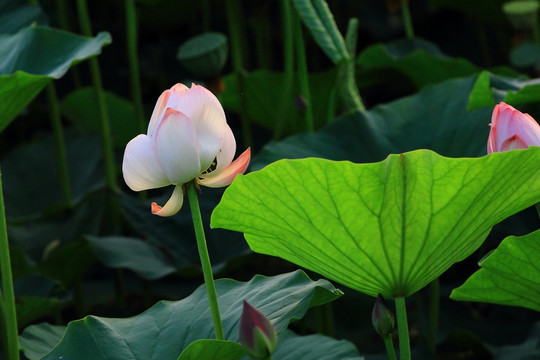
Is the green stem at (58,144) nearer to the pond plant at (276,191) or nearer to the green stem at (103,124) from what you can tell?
the pond plant at (276,191)

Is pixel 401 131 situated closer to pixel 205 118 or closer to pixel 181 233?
pixel 181 233

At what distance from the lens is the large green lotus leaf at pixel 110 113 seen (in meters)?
2.39

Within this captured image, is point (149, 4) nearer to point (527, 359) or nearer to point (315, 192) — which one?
point (527, 359)

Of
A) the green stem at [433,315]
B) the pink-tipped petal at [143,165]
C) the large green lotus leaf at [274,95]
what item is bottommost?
the green stem at [433,315]

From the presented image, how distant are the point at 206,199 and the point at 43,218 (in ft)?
1.52

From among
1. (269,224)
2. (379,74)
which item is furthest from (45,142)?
(269,224)

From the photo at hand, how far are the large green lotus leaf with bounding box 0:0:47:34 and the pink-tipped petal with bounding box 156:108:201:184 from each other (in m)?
1.31

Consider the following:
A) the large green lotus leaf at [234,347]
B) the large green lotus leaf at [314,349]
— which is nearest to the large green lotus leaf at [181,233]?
the large green lotus leaf at [234,347]

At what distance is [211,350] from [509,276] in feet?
1.09

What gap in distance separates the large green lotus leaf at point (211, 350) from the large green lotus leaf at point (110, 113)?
1.64 metres

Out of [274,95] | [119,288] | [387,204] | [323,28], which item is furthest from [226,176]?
[274,95]

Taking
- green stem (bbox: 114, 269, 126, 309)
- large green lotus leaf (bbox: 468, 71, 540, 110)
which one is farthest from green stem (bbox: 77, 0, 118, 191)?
large green lotus leaf (bbox: 468, 71, 540, 110)

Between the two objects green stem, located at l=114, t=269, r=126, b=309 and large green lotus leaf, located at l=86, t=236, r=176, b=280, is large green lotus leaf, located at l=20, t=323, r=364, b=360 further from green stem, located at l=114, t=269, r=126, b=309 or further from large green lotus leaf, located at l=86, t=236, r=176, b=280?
green stem, located at l=114, t=269, r=126, b=309

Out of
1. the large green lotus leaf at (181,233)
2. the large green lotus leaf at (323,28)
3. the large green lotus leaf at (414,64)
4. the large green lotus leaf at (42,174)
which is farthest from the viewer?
the large green lotus leaf at (42,174)
